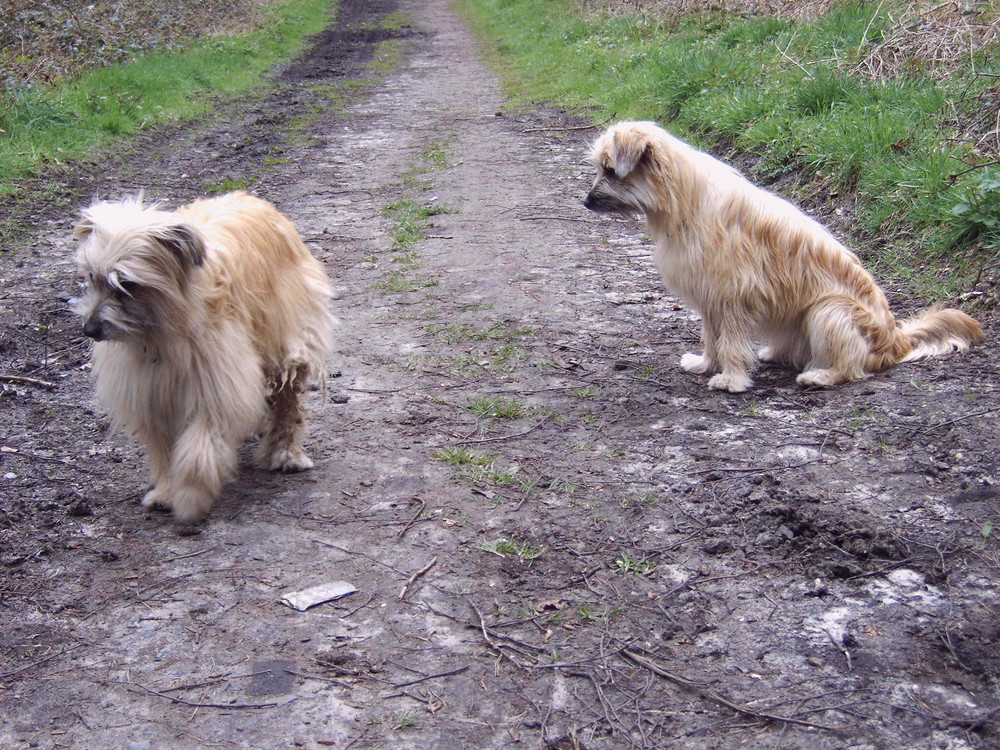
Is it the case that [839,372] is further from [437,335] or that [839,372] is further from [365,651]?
[365,651]

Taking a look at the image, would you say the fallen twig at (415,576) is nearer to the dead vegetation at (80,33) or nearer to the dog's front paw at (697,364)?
the dog's front paw at (697,364)

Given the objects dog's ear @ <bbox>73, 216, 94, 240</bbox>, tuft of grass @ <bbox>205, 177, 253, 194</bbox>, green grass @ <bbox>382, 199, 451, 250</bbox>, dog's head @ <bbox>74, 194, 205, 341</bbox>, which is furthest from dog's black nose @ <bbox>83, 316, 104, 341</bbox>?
tuft of grass @ <bbox>205, 177, 253, 194</bbox>

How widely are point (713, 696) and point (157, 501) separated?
8.14 feet

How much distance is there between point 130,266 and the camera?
3.60 metres

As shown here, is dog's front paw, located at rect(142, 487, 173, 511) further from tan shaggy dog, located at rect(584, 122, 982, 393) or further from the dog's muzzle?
tan shaggy dog, located at rect(584, 122, 982, 393)

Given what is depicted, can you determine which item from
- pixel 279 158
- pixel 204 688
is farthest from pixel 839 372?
pixel 279 158

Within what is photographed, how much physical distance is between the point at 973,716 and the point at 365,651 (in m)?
1.85

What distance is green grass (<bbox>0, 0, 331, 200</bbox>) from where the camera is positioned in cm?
959

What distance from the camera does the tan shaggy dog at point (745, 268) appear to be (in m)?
5.08

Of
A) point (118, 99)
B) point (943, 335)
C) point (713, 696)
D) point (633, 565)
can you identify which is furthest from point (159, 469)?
point (118, 99)

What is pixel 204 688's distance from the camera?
296cm

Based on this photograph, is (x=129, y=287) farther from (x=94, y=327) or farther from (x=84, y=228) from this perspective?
(x=84, y=228)

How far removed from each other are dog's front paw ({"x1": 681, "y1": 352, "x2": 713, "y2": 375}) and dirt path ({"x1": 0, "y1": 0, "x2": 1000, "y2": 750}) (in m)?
0.07

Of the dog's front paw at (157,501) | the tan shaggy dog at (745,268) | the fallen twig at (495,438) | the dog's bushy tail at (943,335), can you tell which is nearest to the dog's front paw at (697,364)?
the tan shaggy dog at (745,268)
